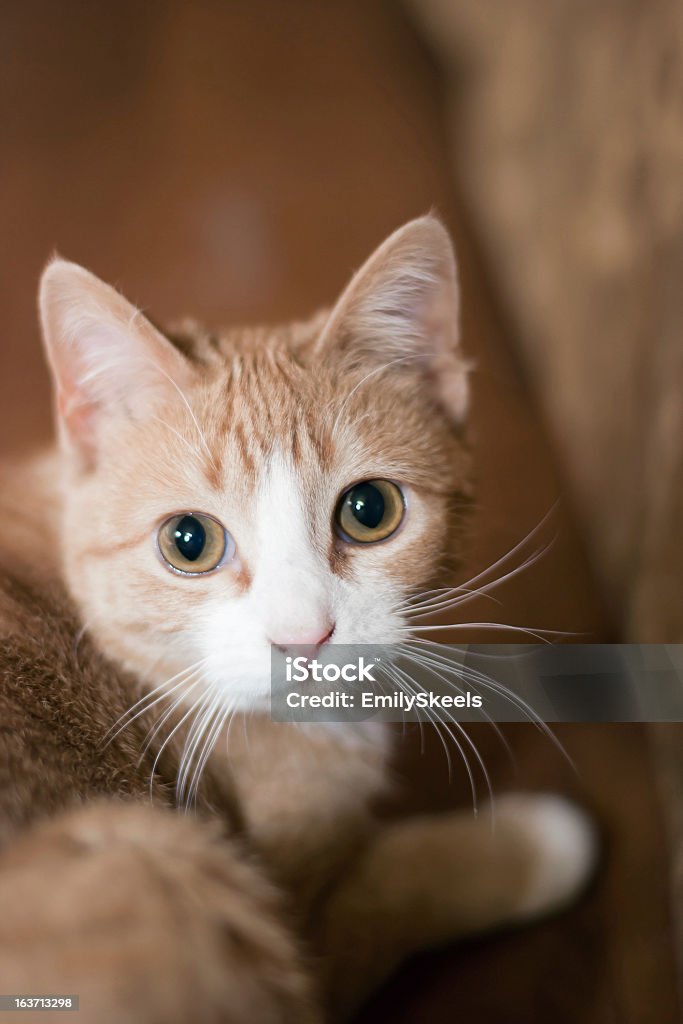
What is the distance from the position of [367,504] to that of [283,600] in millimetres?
147

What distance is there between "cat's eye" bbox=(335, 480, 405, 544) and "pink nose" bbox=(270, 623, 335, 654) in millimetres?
109

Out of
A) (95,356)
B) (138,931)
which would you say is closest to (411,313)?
(95,356)

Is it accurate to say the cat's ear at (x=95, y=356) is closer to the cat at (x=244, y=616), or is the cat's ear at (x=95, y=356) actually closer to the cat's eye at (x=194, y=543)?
the cat at (x=244, y=616)

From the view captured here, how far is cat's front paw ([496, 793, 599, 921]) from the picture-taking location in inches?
36.8

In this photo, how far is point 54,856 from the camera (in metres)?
0.61

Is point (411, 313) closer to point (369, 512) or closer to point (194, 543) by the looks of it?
point (369, 512)

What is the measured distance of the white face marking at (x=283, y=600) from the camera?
717 mm

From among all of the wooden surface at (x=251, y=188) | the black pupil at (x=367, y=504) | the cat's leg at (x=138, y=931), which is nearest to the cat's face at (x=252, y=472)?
the black pupil at (x=367, y=504)

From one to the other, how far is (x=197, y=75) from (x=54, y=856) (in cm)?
140

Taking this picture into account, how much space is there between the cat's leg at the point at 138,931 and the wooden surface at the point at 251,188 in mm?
534

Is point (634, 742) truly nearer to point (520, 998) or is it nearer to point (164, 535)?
point (520, 998)

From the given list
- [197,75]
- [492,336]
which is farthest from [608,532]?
[197,75]

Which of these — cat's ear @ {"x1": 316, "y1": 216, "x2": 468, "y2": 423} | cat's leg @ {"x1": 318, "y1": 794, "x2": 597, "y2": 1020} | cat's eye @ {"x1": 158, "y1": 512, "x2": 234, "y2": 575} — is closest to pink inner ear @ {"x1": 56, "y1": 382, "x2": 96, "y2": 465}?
cat's eye @ {"x1": 158, "y1": 512, "x2": 234, "y2": 575}

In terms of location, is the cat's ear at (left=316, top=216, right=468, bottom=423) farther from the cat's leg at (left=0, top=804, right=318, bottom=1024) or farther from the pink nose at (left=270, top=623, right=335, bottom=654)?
the cat's leg at (left=0, top=804, right=318, bottom=1024)
